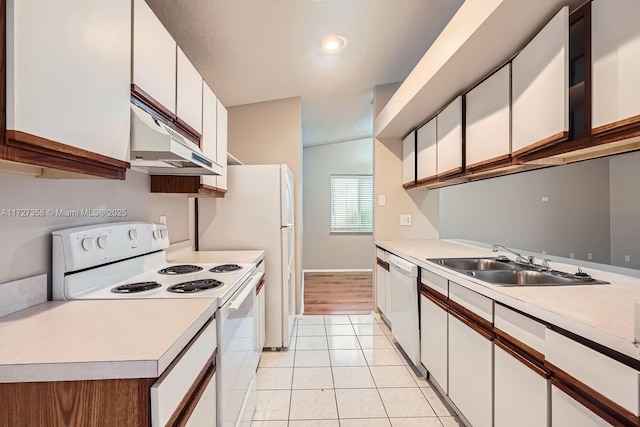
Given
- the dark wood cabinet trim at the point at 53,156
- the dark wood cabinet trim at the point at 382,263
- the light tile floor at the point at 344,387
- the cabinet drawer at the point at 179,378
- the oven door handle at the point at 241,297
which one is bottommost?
the light tile floor at the point at 344,387

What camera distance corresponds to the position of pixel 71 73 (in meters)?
0.90

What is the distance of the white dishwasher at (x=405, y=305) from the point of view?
2.32 m

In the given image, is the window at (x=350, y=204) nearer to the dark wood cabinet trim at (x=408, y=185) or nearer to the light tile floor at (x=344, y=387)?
the dark wood cabinet trim at (x=408, y=185)

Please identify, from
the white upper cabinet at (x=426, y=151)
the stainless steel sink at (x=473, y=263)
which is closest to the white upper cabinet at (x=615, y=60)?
the stainless steel sink at (x=473, y=263)

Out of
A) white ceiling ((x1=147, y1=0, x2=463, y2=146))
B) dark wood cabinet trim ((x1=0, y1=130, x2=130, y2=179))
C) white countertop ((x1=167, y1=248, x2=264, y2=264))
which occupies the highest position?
white ceiling ((x1=147, y1=0, x2=463, y2=146))

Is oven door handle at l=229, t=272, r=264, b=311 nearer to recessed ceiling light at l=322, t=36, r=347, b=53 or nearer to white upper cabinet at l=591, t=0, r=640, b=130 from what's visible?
white upper cabinet at l=591, t=0, r=640, b=130

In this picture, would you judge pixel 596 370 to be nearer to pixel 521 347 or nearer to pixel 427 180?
pixel 521 347

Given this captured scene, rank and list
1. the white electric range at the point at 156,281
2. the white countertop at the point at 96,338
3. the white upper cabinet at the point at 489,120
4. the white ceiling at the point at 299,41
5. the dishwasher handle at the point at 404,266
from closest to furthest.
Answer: the white countertop at the point at 96,338
the white electric range at the point at 156,281
the white upper cabinet at the point at 489,120
the white ceiling at the point at 299,41
the dishwasher handle at the point at 404,266

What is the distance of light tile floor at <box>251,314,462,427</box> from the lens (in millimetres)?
1897

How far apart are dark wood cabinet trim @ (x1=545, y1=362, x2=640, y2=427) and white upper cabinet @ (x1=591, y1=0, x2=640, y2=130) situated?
880 millimetres

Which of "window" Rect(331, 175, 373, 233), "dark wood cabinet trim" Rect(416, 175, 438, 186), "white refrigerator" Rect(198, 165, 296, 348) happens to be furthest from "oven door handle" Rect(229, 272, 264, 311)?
"window" Rect(331, 175, 373, 233)

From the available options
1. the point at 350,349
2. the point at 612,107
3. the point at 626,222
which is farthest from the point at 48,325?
the point at 626,222

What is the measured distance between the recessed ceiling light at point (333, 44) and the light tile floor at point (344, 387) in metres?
2.51

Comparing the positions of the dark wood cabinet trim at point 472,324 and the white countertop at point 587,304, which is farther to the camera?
the dark wood cabinet trim at point 472,324
